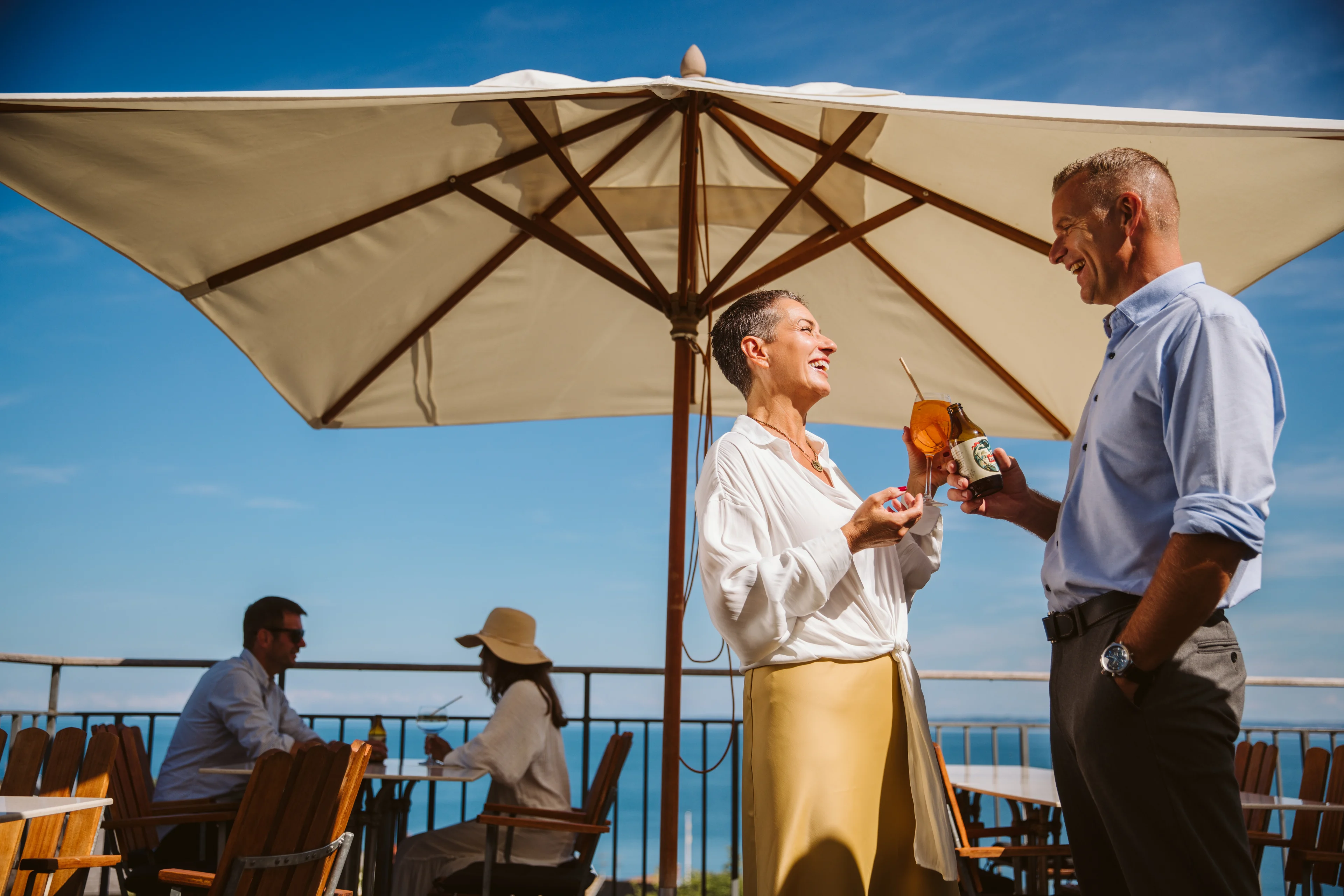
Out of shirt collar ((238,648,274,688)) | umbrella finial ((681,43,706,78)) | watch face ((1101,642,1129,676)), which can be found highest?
umbrella finial ((681,43,706,78))

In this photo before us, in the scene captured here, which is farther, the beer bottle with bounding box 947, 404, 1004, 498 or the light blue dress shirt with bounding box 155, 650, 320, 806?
the light blue dress shirt with bounding box 155, 650, 320, 806

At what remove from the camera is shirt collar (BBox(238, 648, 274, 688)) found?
436 cm

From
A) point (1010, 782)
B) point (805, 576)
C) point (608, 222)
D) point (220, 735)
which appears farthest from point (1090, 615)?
point (220, 735)

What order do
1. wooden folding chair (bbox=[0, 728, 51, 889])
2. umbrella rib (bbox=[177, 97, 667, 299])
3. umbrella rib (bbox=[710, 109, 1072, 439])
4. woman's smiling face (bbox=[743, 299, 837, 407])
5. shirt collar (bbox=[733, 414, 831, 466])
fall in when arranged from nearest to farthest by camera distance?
shirt collar (bbox=[733, 414, 831, 466]), woman's smiling face (bbox=[743, 299, 837, 407]), wooden folding chair (bbox=[0, 728, 51, 889]), umbrella rib (bbox=[177, 97, 667, 299]), umbrella rib (bbox=[710, 109, 1072, 439])

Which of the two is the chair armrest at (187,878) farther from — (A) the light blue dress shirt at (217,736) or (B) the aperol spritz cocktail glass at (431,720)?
(B) the aperol spritz cocktail glass at (431,720)

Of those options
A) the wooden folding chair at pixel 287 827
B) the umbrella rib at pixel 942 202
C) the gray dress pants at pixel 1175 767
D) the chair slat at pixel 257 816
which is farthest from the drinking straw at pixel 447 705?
the gray dress pants at pixel 1175 767

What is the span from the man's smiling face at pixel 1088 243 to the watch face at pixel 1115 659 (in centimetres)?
64

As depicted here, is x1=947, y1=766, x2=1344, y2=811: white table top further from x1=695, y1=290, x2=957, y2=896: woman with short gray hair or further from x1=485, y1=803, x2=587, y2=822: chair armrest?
x1=485, y1=803, x2=587, y2=822: chair armrest

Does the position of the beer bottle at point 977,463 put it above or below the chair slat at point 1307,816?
above

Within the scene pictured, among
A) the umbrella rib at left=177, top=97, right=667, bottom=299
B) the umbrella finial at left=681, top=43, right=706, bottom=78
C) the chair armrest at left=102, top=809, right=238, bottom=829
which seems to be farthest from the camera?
the umbrella rib at left=177, top=97, right=667, bottom=299

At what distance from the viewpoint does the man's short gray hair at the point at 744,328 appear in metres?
2.19

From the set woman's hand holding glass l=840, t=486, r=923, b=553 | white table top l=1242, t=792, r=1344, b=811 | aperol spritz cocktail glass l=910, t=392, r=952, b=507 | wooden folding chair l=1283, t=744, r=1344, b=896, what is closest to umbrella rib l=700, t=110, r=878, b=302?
aperol spritz cocktail glass l=910, t=392, r=952, b=507

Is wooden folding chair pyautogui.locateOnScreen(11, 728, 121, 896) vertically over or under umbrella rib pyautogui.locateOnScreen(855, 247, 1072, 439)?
under

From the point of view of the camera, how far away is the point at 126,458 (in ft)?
255
